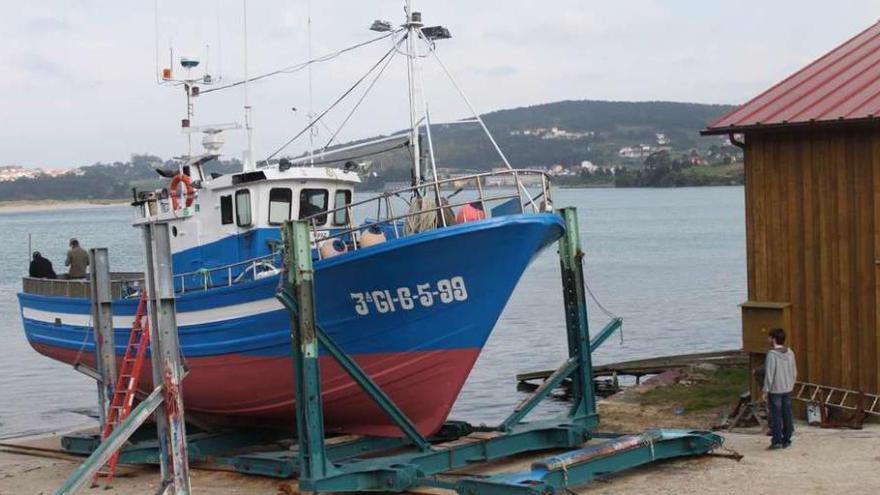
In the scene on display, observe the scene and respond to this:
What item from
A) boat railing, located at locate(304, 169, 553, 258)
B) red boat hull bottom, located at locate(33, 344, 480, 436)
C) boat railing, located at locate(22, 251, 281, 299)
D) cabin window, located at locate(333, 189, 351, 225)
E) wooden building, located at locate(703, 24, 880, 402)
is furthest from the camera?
cabin window, located at locate(333, 189, 351, 225)

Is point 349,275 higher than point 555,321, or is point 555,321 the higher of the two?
point 349,275

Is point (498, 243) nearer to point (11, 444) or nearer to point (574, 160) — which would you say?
point (11, 444)

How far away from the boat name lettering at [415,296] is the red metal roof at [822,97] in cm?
416

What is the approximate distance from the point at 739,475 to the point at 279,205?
743cm

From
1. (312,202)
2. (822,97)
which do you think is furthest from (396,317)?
(822,97)

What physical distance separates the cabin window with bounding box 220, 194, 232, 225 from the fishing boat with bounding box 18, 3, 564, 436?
0.09ft

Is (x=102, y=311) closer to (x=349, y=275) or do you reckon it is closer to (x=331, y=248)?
(x=331, y=248)

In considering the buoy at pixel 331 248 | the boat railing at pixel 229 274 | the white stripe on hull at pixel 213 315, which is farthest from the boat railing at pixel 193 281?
the buoy at pixel 331 248

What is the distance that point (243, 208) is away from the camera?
16.6 m

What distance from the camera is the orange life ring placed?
56.9ft

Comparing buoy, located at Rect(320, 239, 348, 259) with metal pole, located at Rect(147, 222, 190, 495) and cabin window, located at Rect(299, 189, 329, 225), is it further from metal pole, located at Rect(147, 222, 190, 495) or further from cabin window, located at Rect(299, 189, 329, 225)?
metal pole, located at Rect(147, 222, 190, 495)

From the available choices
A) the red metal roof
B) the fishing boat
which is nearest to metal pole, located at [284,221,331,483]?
the fishing boat

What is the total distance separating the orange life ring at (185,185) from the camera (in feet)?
56.9

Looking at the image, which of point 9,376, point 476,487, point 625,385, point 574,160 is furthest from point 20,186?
point 476,487
